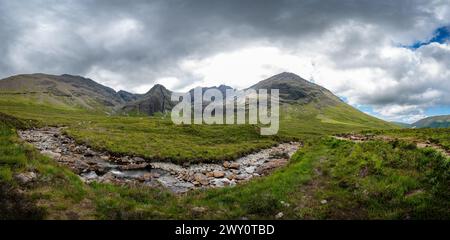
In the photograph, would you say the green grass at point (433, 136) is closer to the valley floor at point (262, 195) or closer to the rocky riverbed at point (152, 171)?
the valley floor at point (262, 195)

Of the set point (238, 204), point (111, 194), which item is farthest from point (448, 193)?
point (111, 194)

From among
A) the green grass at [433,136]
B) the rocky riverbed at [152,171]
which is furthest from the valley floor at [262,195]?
the green grass at [433,136]

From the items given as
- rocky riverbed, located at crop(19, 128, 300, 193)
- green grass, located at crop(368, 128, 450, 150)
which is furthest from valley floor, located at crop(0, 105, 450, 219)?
green grass, located at crop(368, 128, 450, 150)

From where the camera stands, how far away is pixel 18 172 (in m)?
13.2

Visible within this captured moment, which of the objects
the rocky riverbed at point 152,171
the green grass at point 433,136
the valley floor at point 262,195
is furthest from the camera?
the green grass at point 433,136

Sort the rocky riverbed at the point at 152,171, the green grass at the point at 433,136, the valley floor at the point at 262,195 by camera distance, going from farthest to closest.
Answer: the green grass at the point at 433,136
the rocky riverbed at the point at 152,171
the valley floor at the point at 262,195

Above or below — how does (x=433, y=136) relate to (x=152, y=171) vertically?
above

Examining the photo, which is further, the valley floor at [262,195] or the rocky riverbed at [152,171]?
the rocky riverbed at [152,171]

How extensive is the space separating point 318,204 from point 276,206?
2.16 m

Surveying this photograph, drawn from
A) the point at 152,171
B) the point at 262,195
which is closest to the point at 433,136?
the point at 262,195

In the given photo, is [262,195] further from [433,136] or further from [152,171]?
[433,136]

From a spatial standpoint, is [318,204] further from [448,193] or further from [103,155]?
[103,155]

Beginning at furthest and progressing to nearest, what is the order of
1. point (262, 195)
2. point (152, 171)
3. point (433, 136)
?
point (433, 136) < point (152, 171) < point (262, 195)
